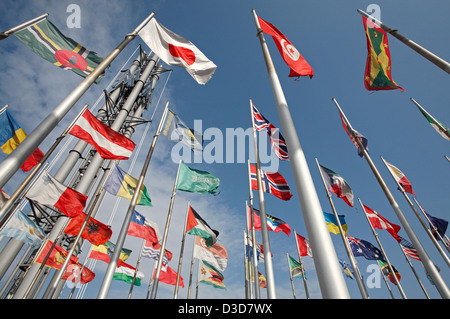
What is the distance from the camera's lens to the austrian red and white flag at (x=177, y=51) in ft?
27.7

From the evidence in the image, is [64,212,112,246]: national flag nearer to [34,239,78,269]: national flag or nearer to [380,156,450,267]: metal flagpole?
[34,239,78,269]: national flag

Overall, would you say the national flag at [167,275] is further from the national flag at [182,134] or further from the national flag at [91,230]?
the national flag at [182,134]

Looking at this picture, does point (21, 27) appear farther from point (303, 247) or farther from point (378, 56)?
point (303, 247)

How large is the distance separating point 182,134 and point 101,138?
17.9 ft

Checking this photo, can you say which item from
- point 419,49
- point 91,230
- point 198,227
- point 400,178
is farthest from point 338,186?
point 91,230

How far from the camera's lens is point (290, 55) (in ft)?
24.5

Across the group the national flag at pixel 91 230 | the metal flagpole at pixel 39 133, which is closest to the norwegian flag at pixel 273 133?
the metal flagpole at pixel 39 133

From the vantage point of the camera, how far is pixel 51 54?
901 cm

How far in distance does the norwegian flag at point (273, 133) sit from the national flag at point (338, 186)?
491 centimetres

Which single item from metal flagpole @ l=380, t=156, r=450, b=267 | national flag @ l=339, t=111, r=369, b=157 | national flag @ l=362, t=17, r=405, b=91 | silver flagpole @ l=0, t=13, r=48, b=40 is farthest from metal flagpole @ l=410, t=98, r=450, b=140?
silver flagpole @ l=0, t=13, r=48, b=40

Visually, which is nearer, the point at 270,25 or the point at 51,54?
the point at 270,25

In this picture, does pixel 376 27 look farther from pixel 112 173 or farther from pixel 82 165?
pixel 82 165
